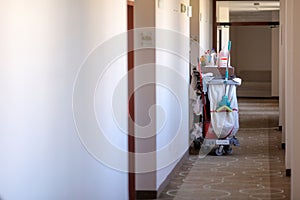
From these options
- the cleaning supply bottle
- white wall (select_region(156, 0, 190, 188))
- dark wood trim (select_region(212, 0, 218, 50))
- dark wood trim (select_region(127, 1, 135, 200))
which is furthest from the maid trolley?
dark wood trim (select_region(212, 0, 218, 50))

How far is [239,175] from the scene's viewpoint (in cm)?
723

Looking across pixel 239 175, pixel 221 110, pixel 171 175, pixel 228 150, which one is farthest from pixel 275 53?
pixel 171 175

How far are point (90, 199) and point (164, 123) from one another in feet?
9.35

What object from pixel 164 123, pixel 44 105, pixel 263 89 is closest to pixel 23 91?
pixel 44 105

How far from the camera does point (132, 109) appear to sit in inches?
239

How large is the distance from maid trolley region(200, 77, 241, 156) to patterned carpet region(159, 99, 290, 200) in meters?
0.24

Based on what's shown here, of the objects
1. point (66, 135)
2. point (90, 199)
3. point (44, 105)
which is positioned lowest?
point (90, 199)

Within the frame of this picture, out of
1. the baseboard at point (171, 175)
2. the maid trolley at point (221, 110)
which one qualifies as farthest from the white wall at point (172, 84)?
the maid trolley at point (221, 110)

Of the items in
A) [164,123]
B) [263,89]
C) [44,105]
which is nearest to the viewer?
[44,105]

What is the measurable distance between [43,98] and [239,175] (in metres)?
4.77

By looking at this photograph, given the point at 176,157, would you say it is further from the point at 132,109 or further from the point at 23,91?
the point at 23,91

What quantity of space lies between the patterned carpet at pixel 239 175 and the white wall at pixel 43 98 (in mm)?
2614

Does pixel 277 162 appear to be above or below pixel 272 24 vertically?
below

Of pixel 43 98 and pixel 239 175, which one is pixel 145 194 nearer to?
pixel 239 175
